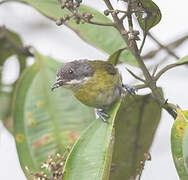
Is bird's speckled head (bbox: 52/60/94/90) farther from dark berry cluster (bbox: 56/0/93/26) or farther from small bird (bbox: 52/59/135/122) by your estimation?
dark berry cluster (bbox: 56/0/93/26)

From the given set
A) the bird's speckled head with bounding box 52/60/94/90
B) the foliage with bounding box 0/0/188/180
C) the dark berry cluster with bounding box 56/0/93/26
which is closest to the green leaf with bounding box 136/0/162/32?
the foliage with bounding box 0/0/188/180

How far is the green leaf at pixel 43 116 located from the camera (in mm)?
2262

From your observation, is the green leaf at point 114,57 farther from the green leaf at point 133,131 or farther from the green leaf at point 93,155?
the green leaf at point 93,155

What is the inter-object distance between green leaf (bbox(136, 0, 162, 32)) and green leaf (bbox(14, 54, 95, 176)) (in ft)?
2.20

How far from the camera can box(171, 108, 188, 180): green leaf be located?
1.55 metres

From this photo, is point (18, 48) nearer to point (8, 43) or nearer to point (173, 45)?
point (8, 43)

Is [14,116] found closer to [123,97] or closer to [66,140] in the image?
[66,140]

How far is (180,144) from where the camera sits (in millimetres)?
1595

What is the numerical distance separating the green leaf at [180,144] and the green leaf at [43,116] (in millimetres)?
688

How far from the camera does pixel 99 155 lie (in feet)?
5.56

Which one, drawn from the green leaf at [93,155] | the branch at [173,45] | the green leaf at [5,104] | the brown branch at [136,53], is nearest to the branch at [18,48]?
the green leaf at [5,104]

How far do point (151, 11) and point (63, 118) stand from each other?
0.81 meters

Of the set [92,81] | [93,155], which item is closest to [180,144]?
[93,155]

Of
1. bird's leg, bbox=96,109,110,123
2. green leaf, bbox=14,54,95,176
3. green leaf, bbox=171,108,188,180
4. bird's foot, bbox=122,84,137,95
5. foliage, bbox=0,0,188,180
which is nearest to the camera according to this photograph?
green leaf, bbox=171,108,188,180
